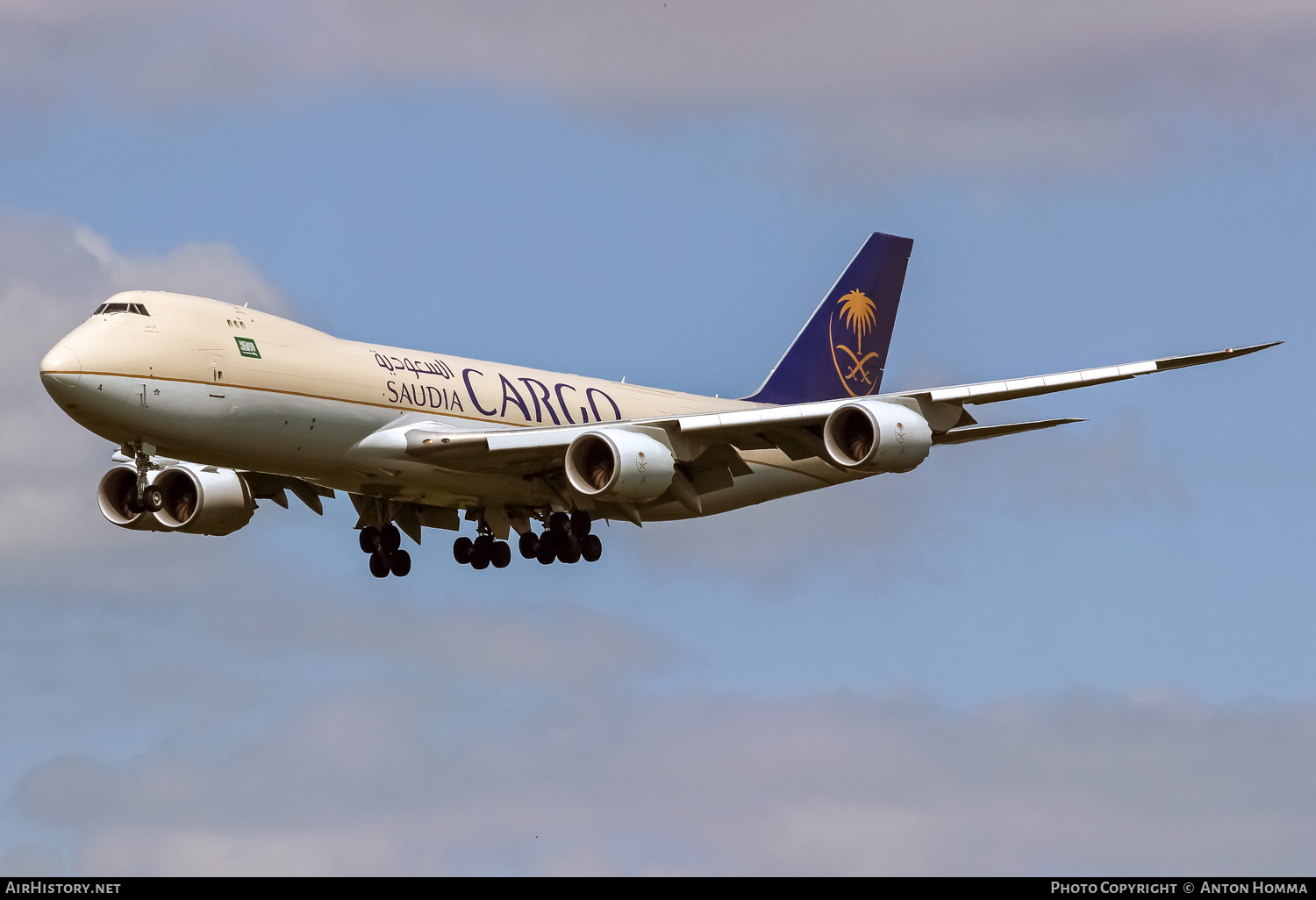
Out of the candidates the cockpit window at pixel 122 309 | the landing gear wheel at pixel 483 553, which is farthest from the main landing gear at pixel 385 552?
the cockpit window at pixel 122 309

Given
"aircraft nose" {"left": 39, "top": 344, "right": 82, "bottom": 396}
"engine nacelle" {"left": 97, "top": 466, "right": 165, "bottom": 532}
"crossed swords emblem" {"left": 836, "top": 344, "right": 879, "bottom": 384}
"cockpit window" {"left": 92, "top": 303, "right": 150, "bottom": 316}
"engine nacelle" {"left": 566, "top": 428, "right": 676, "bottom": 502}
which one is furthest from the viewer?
"crossed swords emblem" {"left": 836, "top": 344, "right": 879, "bottom": 384}

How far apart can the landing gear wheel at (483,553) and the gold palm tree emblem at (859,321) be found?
12.7 m

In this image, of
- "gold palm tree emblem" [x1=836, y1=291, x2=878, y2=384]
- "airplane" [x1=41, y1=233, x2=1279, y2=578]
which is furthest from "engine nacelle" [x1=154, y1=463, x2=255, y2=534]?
"gold palm tree emblem" [x1=836, y1=291, x2=878, y2=384]

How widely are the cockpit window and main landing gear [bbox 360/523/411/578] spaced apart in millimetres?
11106

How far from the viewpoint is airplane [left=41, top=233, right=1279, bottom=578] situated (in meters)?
39.7

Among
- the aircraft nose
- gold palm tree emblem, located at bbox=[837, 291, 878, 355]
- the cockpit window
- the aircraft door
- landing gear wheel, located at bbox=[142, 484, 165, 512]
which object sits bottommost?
landing gear wheel, located at bbox=[142, 484, 165, 512]

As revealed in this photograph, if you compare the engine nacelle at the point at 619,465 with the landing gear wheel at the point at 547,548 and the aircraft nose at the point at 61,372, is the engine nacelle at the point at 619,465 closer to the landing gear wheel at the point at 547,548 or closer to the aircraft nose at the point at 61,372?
the landing gear wheel at the point at 547,548

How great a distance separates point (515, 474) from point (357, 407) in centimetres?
460

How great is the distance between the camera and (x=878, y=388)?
186 ft

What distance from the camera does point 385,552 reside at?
4912 cm

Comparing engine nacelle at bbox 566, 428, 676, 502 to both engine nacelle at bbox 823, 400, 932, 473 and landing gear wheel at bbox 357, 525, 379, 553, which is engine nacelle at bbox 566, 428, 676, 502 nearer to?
engine nacelle at bbox 823, 400, 932, 473

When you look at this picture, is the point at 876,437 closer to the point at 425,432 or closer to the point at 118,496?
the point at 425,432

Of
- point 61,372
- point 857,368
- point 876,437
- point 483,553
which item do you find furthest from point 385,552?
point 857,368

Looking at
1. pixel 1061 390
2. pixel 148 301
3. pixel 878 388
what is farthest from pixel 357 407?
pixel 878 388
